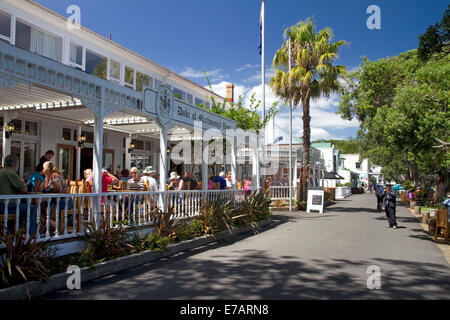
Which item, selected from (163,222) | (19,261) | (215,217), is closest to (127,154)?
(215,217)

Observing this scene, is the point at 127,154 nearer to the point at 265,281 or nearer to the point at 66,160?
the point at 66,160

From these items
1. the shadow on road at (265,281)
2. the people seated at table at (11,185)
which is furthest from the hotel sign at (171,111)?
the shadow on road at (265,281)

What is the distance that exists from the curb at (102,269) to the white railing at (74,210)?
0.84 m

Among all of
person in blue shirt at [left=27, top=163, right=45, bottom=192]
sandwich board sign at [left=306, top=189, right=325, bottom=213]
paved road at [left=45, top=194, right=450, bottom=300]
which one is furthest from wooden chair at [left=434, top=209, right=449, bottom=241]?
person in blue shirt at [left=27, top=163, right=45, bottom=192]

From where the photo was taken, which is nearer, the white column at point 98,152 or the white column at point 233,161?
the white column at point 98,152

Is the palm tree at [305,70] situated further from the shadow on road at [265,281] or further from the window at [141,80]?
the shadow on road at [265,281]

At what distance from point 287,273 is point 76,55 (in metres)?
11.7

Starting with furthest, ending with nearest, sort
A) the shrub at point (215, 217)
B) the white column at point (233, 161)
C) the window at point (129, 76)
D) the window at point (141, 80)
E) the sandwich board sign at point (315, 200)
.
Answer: the sandwich board sign at point (315, 200) → the window at point (141, 80) → the window at point (129, 76) → the white column at point (233, 161) → the shrub at point (215, 217)

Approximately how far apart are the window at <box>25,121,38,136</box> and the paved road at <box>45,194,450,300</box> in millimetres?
7333

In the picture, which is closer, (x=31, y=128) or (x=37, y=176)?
(x=37, y=176)

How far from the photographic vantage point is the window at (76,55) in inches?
524

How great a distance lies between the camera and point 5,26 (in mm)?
10875

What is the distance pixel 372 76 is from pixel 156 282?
1847cm

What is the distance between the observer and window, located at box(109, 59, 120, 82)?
15301mm
